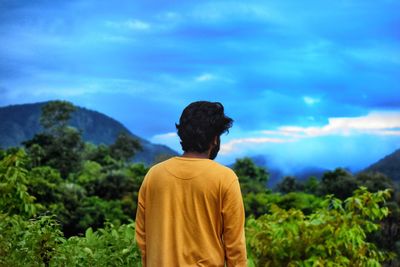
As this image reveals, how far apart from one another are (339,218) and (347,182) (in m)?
14.5

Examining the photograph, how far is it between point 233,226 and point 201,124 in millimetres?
472

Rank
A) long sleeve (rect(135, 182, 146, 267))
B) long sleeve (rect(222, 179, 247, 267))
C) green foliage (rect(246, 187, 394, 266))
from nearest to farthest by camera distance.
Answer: long sleeve (rect(222, 179, 247, 267)) < long sleeve (rect(135, 182, 146, 267)) < green foliage (rect(246, 187, 394, 266))

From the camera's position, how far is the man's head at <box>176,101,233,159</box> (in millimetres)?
2826

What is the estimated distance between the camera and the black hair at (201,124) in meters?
2.83

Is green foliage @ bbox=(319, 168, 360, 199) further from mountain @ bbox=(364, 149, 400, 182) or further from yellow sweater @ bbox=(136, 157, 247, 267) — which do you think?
yellow sweater @ bbox=(136, 157, 247, 267)

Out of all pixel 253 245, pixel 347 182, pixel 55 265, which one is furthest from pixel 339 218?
pixel 347 182

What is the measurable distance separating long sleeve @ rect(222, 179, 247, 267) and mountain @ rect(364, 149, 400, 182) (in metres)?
23.1

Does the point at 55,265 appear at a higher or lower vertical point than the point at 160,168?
lower

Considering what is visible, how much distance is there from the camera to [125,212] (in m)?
17.9

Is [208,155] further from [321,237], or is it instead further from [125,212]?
[125,212]

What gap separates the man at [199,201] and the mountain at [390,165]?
75.8 feet

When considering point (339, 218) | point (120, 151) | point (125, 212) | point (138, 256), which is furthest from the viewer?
point (120, 151)

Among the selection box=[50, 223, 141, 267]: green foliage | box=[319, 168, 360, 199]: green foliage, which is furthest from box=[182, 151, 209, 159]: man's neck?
box=[319, 168, 360, 199]: green foliage

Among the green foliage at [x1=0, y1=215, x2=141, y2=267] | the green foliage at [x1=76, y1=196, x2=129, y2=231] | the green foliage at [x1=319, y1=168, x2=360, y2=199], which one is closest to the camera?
the green foliage at [x1=0, y1=215, x2=141, y2=267]
